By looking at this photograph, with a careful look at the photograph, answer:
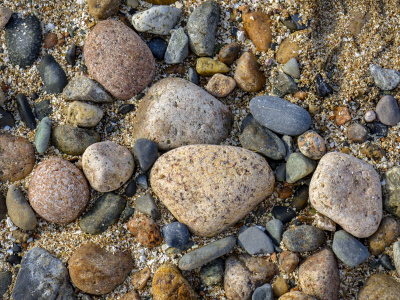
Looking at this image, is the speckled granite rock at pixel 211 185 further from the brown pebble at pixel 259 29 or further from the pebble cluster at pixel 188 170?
the brown pebble at pixel 259 29

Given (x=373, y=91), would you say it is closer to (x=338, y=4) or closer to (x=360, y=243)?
(x=338, y=4)

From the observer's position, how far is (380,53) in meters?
3.01

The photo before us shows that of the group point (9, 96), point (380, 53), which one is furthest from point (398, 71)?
point (9, 96)

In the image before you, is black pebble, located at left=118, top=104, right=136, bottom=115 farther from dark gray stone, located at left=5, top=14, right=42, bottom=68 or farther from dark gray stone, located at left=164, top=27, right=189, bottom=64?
dark gray stone, located at left=5, top=14, right=42, bottom=68

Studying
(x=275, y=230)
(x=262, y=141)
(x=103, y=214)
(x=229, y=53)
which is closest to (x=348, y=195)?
(x=275, y=230)

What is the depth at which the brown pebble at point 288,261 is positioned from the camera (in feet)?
8.68

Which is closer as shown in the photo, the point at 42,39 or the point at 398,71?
the point at 398,71

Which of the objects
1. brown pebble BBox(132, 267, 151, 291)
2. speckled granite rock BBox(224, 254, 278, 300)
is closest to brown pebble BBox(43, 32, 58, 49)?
brown pebble BBox(132, 267, 151, 291)

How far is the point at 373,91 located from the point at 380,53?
1.29 feet

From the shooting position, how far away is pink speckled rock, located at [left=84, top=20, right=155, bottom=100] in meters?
3.04

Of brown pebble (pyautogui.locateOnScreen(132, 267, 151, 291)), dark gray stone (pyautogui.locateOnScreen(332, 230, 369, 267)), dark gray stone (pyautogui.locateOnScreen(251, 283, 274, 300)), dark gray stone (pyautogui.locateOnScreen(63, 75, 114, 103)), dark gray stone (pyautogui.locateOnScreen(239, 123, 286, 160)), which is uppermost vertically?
dark gray stone (pyautogui.locateOnScreen(63, 75, 114, 103))

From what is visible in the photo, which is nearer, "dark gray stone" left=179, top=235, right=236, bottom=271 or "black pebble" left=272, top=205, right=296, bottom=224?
"dark gray stone" left=179, top=235, right=236, bottom=271

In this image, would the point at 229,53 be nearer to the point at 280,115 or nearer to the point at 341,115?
the point at 280,115

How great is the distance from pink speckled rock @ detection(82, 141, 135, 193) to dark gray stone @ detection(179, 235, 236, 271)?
35.0 inches
